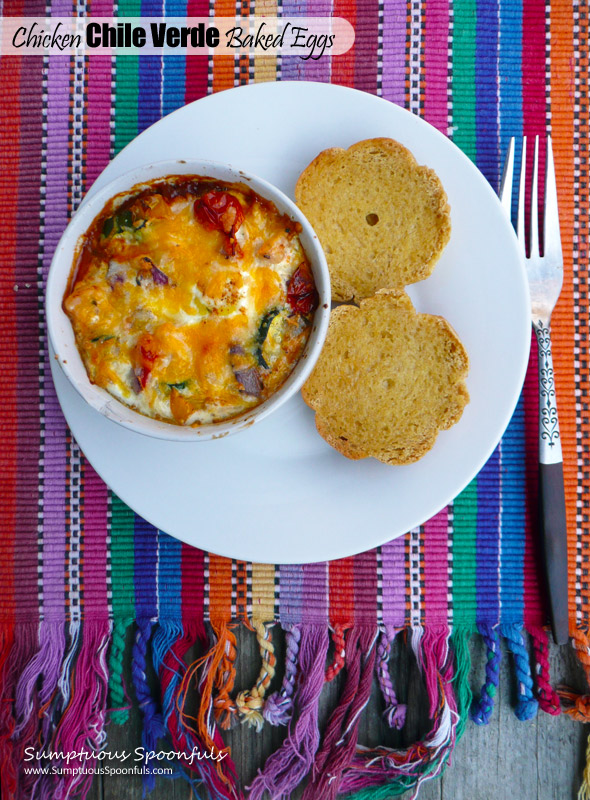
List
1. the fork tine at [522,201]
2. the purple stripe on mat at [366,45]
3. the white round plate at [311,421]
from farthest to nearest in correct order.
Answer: the purple stripe on mat at [366,45]
the fork tine at [522,201]
the white round plate at [311,421]

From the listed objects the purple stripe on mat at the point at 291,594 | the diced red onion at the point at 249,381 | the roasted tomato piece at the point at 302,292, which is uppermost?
the roasted tomato piece at the point at 302,292

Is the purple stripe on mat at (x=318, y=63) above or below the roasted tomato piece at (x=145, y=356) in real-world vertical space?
above

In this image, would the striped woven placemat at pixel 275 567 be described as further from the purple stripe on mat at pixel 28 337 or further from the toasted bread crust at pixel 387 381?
the toasted bread crust at pixel 387 381

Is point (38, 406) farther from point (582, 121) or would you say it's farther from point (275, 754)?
point (582, 121)

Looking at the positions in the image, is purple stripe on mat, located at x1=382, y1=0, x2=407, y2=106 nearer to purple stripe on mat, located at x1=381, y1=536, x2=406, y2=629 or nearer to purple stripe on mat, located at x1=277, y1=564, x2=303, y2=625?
purple stripe on mat, located at x1=381, y1=536, x2=406, y2=629


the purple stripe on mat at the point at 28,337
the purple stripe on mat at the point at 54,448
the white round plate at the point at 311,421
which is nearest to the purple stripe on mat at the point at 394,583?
the white round plate at the point at 311,421

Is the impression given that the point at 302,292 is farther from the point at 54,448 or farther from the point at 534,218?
the point at 54,448
